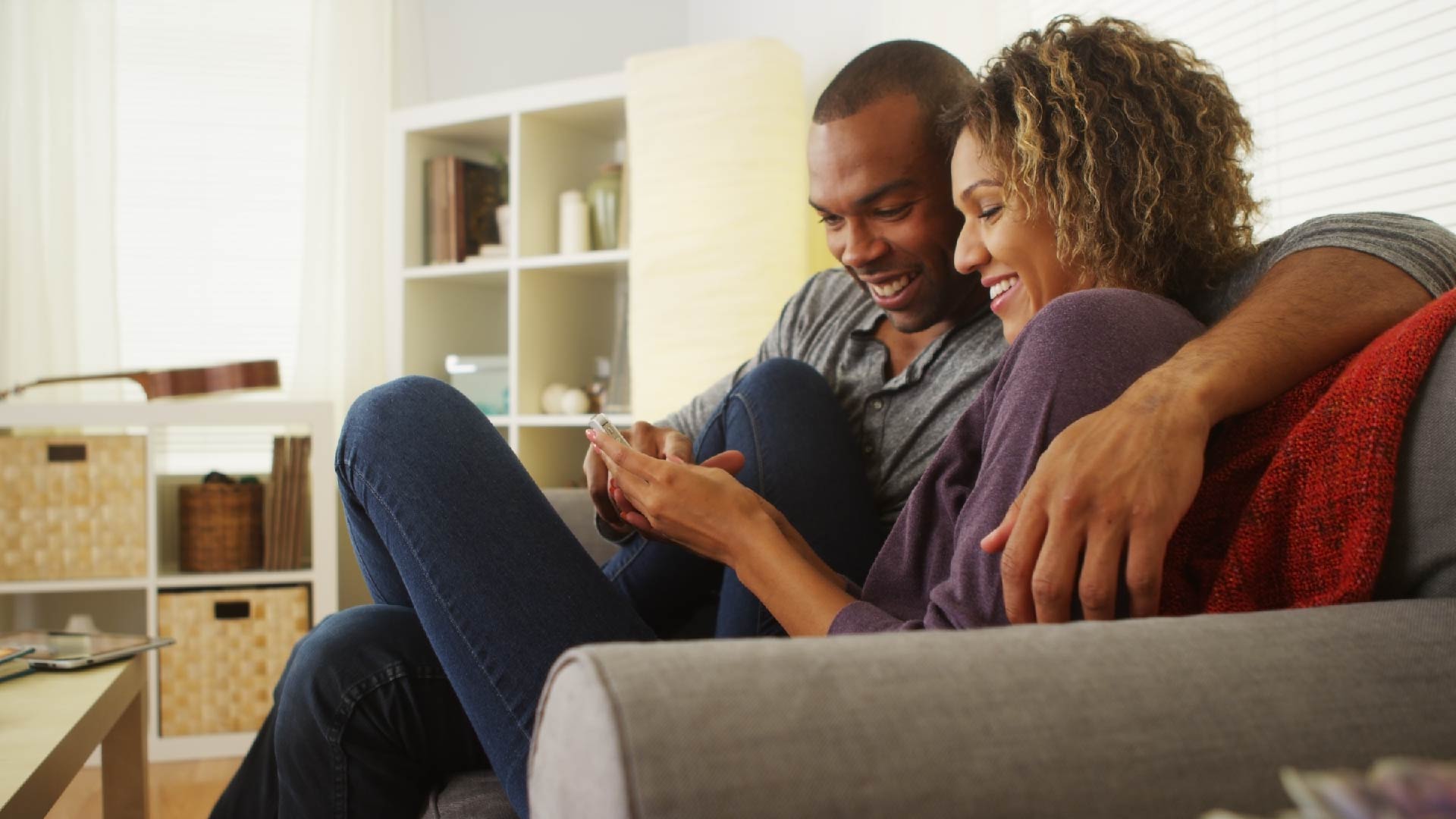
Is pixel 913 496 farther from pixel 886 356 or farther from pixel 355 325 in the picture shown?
pixel 355 325

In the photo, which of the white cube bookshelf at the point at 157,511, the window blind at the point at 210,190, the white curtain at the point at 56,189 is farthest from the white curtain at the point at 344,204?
A: the white cube bookshelf at the point at 157,511

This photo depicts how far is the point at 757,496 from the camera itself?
1063 millimetres

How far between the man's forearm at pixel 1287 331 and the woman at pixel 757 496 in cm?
5

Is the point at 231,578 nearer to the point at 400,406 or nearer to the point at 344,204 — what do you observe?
the point at 344,204

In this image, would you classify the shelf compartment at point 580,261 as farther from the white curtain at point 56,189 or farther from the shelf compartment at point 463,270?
the white curtain at point 56,189

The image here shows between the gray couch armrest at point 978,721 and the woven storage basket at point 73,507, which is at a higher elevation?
the gray couch armrest at point 978,721

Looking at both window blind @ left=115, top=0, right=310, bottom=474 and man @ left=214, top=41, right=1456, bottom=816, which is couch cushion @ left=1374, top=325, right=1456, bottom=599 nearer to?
man @ left=214, top=41, right=1456, bottom=816

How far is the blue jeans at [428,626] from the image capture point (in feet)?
3.09

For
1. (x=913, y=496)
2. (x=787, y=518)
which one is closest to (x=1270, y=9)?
(x=787, y=518)

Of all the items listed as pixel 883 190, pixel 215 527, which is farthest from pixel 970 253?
pixel 215 527

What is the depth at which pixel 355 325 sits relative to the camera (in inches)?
128

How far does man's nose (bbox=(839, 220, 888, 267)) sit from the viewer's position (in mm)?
1575

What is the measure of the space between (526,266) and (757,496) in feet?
6.84

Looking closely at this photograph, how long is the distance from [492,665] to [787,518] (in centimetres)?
46
